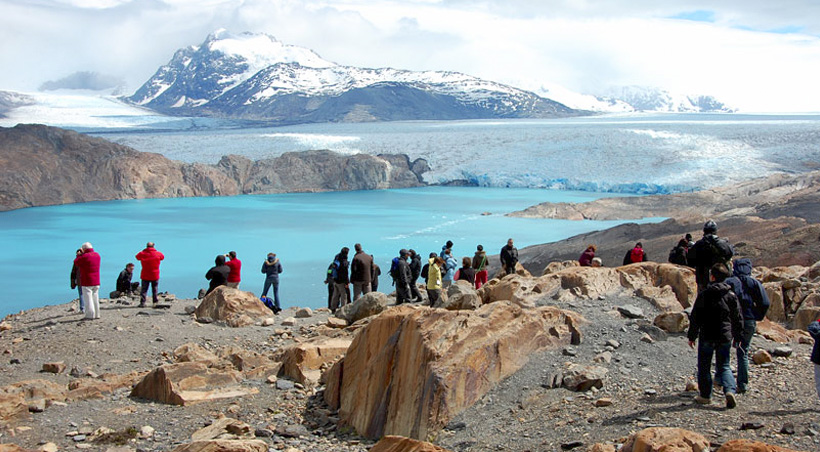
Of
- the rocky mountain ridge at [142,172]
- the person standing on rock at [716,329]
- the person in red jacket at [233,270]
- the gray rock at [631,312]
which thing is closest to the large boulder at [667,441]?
the person standing on rock at [716,329]

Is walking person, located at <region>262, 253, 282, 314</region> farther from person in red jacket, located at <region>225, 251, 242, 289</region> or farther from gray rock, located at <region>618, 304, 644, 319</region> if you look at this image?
gray rock, located at <region>618, 304, 644, 319</region>

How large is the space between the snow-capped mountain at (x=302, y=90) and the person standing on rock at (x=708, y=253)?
3144 inches

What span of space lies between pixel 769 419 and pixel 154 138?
5013 cm

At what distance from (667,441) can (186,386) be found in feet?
10.1

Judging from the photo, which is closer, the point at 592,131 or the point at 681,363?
the point at 681,363

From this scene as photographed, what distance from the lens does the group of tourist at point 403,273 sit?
304 inches

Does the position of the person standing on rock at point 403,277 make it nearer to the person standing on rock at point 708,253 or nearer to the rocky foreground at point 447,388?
the rocky foreground at point 447,388

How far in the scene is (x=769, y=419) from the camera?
11.3 ft

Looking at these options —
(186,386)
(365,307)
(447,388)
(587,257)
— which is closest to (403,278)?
(365,307)

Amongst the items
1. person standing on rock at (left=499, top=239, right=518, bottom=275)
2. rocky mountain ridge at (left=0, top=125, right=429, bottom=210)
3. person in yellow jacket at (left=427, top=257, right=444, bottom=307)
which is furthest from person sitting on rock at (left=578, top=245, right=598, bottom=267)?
rocky mountain ridge at (left=0, top=125, right=429, bottom=210)

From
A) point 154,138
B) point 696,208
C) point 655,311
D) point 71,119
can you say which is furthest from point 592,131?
point 71,119

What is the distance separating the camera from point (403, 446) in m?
3.39

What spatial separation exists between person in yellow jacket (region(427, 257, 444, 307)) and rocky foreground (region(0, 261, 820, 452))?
1.49m

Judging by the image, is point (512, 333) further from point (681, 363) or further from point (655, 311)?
point (655, 311)
